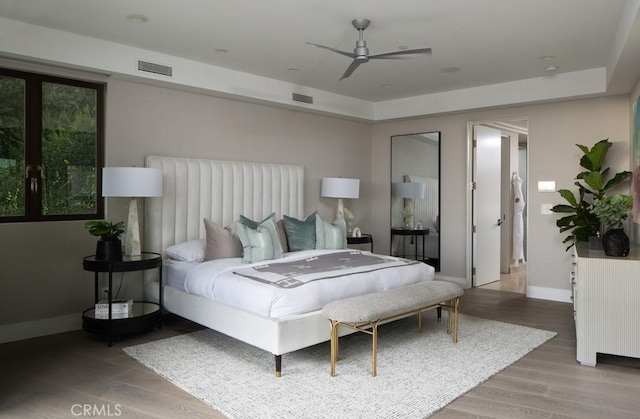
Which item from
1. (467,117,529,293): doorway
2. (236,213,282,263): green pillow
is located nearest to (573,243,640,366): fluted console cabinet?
(236,213,282,263): green pillow

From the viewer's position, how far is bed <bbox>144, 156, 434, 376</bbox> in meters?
3.36

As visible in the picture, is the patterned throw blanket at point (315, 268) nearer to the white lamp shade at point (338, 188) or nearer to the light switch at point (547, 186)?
the white lamp shade at point (338, 188)

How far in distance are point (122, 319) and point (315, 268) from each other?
5.53 ft

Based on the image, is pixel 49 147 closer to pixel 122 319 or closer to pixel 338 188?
pixel 122 319

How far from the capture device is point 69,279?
14.1 ft

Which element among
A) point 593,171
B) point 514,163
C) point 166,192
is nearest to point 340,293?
point 166,192

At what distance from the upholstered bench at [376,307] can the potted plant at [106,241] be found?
1908 mm

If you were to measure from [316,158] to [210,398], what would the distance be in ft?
13.6

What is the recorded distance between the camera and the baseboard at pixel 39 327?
396cm

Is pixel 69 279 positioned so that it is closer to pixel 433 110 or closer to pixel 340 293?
pixel 340 293

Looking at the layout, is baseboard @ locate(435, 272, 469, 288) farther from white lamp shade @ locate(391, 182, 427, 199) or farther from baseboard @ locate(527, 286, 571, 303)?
white lamp shade @ locate(391, 182, 427, 199)

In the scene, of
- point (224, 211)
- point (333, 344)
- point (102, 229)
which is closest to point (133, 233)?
point (102, 229)

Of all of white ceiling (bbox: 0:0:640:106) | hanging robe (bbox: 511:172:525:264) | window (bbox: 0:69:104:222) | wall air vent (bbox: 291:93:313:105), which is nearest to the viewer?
white ceiling (bbox: 0:0:640:106)

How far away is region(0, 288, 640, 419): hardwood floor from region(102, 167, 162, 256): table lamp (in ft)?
3.00
